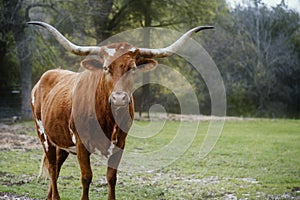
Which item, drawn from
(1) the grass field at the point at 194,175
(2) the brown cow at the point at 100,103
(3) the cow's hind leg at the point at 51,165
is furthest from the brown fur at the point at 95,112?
(1) the grass field at the point at 194,175

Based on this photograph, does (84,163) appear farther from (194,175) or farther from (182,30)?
(182,30)

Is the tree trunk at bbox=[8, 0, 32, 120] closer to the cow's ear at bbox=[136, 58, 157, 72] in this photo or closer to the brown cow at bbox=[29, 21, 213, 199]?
the brown cow at bbox=[29, 21, 213, 199]

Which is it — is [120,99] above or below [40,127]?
above

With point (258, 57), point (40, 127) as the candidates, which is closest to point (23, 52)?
point (40, 127)

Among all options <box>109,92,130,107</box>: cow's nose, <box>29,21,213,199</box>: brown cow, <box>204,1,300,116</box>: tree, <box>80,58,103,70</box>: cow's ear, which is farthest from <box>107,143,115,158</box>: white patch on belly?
<box>204,1,300,116</box>: tree

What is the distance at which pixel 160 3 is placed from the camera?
21.2 metres

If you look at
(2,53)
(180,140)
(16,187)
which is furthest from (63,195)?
(2,53)

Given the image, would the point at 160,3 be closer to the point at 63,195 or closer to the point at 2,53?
the point at 2,53

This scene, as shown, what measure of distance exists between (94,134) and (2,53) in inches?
703

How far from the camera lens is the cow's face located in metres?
3.93

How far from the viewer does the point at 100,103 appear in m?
4.34

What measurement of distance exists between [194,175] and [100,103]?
4.15m

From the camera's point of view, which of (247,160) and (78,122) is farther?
(247,160)

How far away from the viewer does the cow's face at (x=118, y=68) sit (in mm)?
3928
